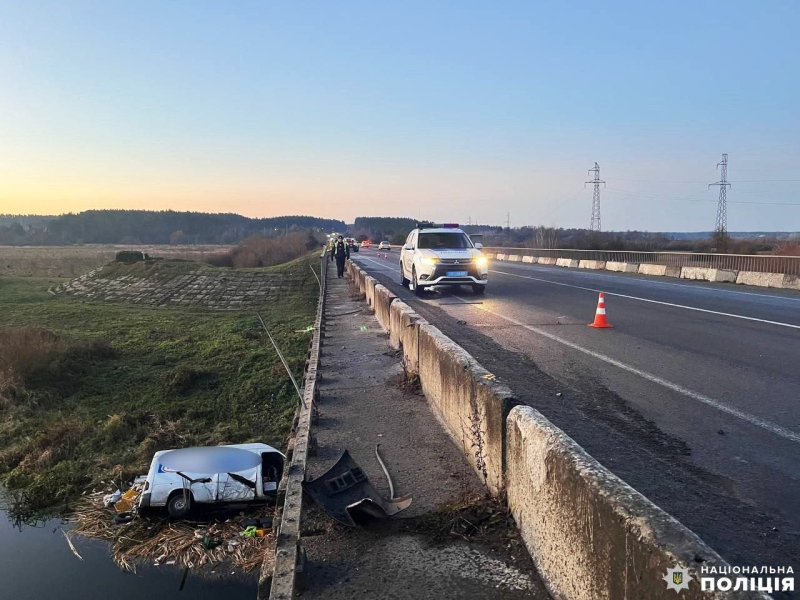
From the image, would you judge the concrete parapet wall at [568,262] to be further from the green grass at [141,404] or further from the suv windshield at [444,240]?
the green grass at [141,404]

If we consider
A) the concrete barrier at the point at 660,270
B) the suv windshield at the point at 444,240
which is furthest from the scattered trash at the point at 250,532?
the concrete barrier at the point at 660,270

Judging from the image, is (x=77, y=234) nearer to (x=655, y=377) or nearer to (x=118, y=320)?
(x=118, y=320)

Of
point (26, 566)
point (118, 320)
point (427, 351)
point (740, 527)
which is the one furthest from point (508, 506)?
point (118, 320)

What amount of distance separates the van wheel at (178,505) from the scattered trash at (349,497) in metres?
3.38

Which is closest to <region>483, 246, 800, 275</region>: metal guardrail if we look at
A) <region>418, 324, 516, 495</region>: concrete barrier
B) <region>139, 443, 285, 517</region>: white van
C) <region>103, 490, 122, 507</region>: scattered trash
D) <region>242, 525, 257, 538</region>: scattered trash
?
<region>418, 324, 516, 495</region>: concrete barrier

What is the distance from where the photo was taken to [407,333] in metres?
8.59

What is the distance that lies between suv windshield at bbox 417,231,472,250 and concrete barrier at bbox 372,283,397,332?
4.34m

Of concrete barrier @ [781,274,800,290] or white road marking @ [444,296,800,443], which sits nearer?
white road marking @ [444,296,800,443]

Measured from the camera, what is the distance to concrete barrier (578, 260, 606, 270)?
32.9m

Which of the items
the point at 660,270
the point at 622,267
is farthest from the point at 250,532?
the point at 622,267

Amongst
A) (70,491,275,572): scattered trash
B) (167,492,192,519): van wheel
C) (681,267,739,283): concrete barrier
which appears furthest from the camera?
(681,267,739,283): concrete barrier

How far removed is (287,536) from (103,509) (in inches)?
249

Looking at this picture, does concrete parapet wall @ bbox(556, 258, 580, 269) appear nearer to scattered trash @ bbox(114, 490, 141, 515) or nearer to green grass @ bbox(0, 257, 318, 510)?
green grass @ bbox(0, 257, 318, 510)

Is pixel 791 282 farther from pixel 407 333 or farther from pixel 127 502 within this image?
pixel 127 502
